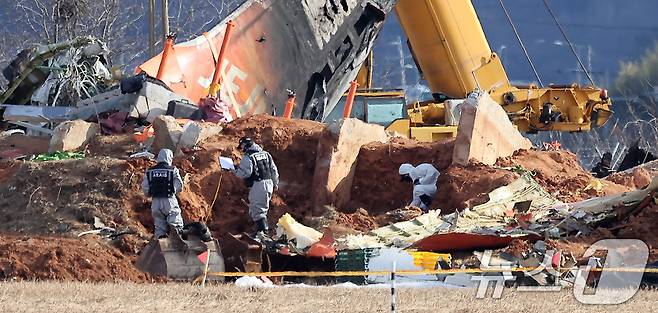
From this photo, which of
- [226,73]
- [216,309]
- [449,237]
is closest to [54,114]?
[226,73]

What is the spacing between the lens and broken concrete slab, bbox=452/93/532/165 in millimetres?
21500

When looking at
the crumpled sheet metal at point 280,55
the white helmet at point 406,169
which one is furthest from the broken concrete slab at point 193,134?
the crumpled sheet metal at point 280,55

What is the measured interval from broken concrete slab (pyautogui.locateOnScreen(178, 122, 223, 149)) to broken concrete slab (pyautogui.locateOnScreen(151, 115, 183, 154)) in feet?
0.24

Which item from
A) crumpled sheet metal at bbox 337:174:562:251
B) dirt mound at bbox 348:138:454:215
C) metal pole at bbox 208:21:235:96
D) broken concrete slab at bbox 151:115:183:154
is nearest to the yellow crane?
metal pole at bbox 208:21:235:96

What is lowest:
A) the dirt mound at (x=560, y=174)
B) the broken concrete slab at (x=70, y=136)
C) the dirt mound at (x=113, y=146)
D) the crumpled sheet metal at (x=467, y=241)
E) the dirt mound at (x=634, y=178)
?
the dirt mound at (x=634, y=178)

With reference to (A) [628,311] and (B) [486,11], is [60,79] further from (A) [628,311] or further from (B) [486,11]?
(B) [486,11]

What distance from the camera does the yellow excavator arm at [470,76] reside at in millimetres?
29953

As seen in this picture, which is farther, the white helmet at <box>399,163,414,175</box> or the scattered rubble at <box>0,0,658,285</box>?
the white helmet at <box>399,163,414,175</box>

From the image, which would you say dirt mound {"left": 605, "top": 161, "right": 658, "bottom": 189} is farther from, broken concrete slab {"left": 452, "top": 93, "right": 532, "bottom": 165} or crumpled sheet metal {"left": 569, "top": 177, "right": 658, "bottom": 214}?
crumpled sheet metal {"left": 569, "top": 177, "right": 658, "bottom": 214}

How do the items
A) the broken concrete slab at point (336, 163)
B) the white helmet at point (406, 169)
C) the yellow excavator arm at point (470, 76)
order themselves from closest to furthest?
the white helmet at point (406, 169)
the broken concrete slab at point (336, 163)
the yellow excavator arm at point (470, 76)

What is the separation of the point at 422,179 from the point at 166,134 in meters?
3.70

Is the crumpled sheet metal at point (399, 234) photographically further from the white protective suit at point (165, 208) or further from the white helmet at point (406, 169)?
the white protective suit at point (165, 208)

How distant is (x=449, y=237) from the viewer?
17.6 meters

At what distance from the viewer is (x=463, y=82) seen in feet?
101
